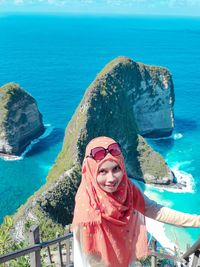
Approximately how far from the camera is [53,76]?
11200 cm

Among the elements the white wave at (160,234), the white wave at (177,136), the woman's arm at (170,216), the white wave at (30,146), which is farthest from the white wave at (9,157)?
the woman's arm at (170,216)

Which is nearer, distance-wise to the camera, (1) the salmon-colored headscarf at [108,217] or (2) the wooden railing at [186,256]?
(1) the salmon-colored headscarf at [108,217]

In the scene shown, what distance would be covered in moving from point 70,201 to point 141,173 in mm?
17518

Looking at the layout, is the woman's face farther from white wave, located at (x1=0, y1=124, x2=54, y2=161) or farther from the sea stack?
white wave, located at (x1=0, y1=124, x2=54, y2=161)

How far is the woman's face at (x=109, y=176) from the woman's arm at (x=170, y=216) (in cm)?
55

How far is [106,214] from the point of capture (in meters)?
4.40

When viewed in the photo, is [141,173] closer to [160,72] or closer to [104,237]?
[160,72]

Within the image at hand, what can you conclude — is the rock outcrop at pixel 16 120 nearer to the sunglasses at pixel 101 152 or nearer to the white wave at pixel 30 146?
the white wave at pixel 30 146

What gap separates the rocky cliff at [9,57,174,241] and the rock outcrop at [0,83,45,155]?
8.51 m

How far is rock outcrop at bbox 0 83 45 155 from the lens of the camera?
59000 millimetres

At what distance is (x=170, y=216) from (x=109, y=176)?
2.82 feet

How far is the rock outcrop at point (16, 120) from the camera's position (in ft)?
194

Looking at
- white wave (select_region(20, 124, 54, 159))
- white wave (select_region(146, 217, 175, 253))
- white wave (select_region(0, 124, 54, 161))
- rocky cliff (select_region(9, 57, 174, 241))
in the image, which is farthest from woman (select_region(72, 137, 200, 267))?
white wave (select_region(20, 124, 54, 159))

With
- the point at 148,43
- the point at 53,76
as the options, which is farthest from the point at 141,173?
the point at 148,43
